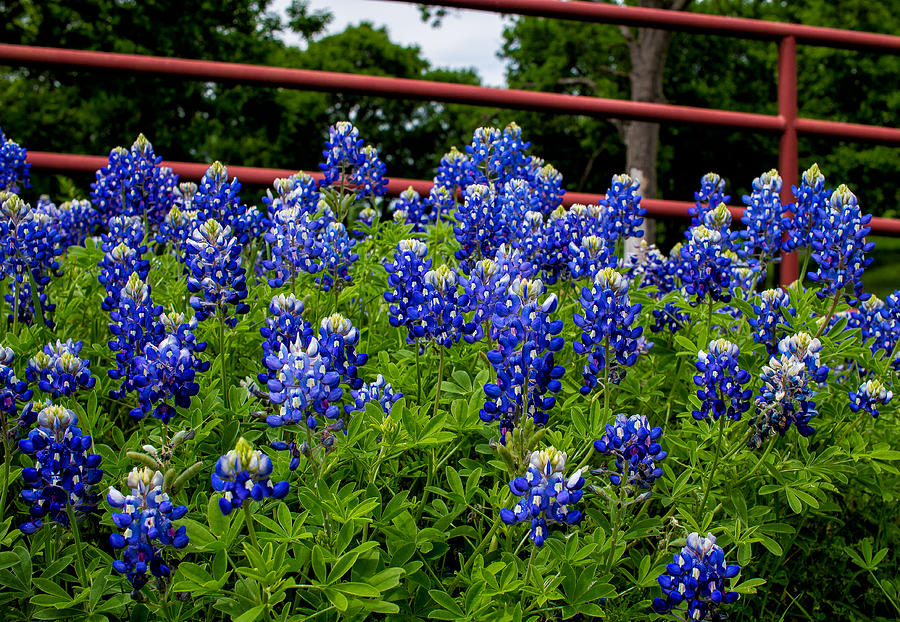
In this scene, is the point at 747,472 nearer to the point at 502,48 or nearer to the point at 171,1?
the point at 171,1

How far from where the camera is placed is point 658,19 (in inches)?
174

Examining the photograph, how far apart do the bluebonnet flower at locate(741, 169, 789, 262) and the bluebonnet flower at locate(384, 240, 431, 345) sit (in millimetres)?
1219

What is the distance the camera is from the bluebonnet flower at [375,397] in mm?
1818

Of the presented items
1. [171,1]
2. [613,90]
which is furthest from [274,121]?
[613,90]

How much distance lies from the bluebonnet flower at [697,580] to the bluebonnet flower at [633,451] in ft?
0.51

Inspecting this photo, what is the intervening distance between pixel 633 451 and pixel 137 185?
7.03 feet

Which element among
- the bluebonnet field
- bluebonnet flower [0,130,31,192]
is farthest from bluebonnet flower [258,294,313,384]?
bluebonnet flower [0,130,31,192]

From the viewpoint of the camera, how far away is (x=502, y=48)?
24.8 metres

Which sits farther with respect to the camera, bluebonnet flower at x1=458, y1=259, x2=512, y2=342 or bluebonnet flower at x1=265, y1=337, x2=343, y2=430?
bluebonnet flower at x1=458, y1=259, x2=512, y2=342

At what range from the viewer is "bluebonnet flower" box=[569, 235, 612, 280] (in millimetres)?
2346

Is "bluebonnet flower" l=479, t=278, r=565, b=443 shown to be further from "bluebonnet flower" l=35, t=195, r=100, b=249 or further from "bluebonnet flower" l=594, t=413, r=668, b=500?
"bluebonnet flower" l=35, t=195, r=100, b=249

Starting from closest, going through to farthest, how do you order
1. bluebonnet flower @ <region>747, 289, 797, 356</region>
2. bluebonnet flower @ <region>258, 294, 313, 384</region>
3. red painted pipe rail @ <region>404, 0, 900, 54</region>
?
1. bluebonnet flower @ <region>258, 294, 313, 384</region>
2. bluebonnet flower @ <region>747, 289, 797, 356</region>
3. red painted pipe rail @ <region>404, 0, 900, 54</region>

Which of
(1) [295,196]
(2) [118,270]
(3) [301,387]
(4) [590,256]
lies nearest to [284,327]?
(3) [301,387]

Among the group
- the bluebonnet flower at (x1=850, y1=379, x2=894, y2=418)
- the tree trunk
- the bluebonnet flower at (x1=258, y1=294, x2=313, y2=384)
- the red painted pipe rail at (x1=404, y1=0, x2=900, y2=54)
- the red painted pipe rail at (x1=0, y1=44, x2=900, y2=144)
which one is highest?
the tree trunk
